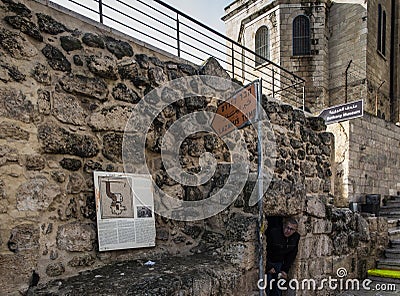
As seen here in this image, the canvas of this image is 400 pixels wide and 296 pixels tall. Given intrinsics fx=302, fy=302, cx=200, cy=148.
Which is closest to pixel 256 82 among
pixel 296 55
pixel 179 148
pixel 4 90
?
pixel 179 148

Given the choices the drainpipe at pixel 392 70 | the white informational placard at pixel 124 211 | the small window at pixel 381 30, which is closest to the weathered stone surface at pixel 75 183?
the white informational placard at pixel 124 211

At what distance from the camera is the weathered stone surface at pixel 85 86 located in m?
2.54

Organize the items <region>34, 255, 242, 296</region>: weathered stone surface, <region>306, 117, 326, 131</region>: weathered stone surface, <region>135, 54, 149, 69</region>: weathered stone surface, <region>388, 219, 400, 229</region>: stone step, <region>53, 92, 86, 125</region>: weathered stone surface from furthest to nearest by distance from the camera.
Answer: <region>388, 219, 400, 229</region>: stone step → <region>306, 117, 326, 131</region>: weathered stone surface → <region>135, 54, 149, 69</region>: weathered stone surface → <region>53, 92, 86, 125</region>: weathered stone surface → <region>34, 255, 242, 296</region>: weathered stone surface

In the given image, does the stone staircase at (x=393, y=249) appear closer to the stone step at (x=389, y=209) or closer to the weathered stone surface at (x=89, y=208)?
the stone step at (x=389, y=209)

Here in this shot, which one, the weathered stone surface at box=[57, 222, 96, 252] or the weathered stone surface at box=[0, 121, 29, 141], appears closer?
the weathered stone surface at box=[0, 121, 29, 141]

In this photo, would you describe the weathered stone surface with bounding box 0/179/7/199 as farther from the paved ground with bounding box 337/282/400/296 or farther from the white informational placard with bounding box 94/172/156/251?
the paved ground with bounding box 337/282/400/296

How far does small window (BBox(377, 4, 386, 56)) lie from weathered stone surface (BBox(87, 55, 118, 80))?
13.9 metres

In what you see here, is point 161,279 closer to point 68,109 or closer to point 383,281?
point 68,109

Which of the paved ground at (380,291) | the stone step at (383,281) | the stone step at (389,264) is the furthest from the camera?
the stone step at (389,264)

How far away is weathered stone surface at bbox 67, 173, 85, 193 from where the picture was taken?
250 cm

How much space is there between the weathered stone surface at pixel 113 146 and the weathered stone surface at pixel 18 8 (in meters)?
1.13

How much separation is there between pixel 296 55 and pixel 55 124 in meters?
11.8

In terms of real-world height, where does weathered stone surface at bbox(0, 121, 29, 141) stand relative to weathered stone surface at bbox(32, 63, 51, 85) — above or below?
below

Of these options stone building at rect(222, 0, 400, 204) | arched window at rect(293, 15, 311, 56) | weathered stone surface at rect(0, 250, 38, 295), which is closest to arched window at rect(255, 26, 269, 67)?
stone building at rect(222, 0, 400, 204)
